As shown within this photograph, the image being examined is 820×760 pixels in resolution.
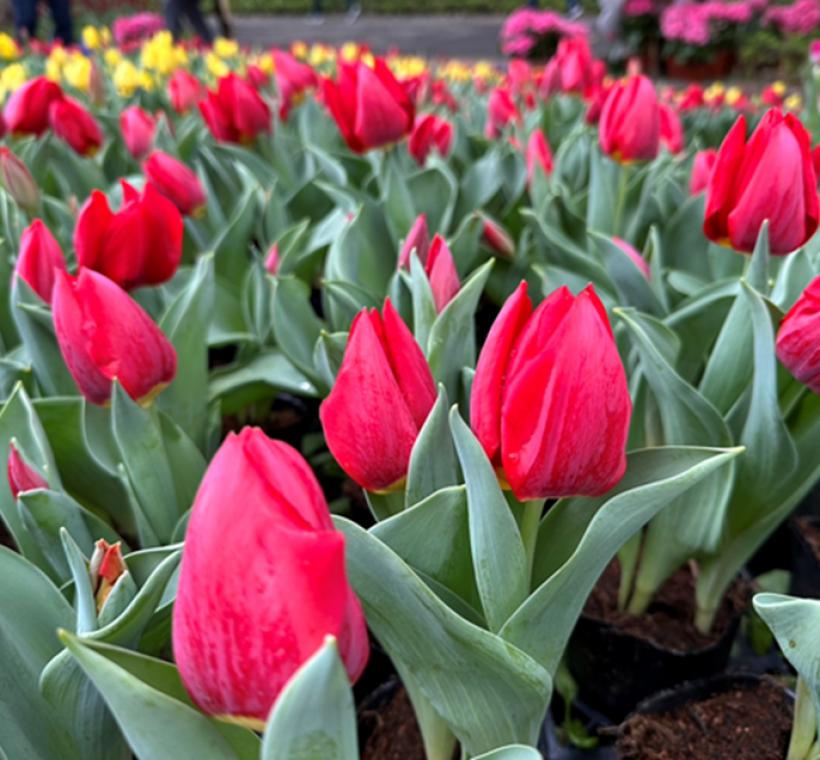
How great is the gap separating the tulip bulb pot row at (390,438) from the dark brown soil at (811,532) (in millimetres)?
62

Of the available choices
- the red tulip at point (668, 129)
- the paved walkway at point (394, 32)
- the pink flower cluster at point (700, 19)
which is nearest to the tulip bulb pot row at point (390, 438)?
the red tulip at point (668, 129)

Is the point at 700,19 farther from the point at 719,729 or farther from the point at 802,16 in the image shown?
the point at 719,729

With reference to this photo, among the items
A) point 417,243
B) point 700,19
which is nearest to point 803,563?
point 417,243

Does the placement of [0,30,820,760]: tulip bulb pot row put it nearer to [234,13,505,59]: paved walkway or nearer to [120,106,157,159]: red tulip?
[120,106,157,159]: red tulip

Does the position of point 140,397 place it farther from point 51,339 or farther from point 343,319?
point 343,319

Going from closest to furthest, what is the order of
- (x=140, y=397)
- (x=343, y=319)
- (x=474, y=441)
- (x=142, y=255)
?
(x=474, y=441)
(x=140, y=397)
(x=142, y=255)
(x=343, y=319)

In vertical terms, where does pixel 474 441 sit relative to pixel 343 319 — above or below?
above

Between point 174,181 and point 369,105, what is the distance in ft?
0.80

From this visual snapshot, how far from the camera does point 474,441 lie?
1.53ft

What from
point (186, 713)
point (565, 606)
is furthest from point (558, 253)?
point (186, 713)

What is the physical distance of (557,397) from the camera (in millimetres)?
452

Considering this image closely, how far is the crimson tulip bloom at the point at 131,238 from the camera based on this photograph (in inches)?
30.2

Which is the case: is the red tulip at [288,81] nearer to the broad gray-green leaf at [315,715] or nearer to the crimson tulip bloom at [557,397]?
the crimson tulip bloom at [557,397]

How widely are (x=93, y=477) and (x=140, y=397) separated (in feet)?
0.68
